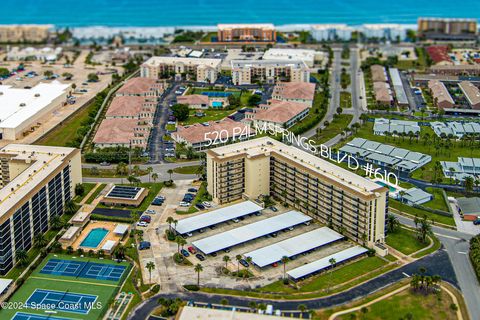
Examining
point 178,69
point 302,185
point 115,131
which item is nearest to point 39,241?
point 302,185

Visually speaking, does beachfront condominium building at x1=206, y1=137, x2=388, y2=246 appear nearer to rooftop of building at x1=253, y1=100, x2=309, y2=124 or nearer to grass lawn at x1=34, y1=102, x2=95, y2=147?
rooftop of building at x1=253, y1=100, x2=309, y2=124

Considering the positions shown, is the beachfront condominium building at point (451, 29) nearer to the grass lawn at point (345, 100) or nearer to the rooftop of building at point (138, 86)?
the grass lawn at point (345, 100)

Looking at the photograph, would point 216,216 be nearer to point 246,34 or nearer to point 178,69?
point 178,69

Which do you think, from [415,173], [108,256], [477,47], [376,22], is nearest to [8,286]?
[108,256]

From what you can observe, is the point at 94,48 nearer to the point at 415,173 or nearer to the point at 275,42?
the point at 275,42

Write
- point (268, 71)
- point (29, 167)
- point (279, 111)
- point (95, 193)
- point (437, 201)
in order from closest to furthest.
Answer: point (29, 167) → point (437, 201) → point (95, 193) → point (279, 111) → point (268, 71)

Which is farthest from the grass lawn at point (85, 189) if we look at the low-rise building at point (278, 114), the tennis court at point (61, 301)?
the low-rise building at point (278, 114)

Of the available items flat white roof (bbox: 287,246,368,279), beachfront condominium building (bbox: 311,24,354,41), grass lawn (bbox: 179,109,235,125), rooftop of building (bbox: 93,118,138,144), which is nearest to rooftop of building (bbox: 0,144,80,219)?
rooftop of building (bbox: 93,118,138,144)
